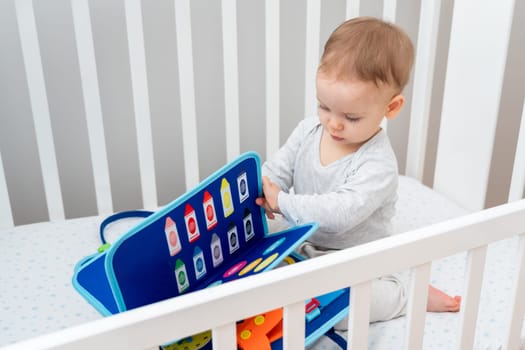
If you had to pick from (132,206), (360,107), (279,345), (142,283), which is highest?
(360,107)

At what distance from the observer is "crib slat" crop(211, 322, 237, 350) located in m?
0.51

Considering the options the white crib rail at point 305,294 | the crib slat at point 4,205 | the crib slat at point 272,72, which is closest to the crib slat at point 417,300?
the white crib rail at point 305,294

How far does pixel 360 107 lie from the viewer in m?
0.81

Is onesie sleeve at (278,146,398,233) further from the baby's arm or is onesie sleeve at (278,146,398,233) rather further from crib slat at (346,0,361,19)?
crib slat at (346,0,361,19)

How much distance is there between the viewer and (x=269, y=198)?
2.89 feet

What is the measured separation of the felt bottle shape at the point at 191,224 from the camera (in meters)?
0.74

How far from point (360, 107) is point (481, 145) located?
1.37 feet

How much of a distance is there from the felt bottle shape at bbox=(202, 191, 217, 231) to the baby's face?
198 millimetres

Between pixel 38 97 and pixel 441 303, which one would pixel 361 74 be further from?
pixel 38 97

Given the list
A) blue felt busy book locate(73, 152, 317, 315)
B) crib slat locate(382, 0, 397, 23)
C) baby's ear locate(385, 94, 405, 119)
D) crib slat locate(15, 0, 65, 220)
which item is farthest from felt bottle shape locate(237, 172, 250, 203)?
crib slat locate(382, 0, 397, 23)

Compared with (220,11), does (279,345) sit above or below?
below

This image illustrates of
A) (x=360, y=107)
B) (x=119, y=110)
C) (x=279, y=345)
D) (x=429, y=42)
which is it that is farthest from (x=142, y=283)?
(x=429, y=42)

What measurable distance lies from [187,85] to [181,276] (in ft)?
1.63

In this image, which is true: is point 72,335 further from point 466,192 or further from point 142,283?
point 466,192
